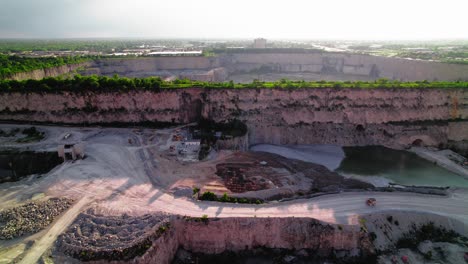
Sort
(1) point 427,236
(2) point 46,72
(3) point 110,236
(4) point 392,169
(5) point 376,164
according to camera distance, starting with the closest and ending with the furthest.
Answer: (3) point 110,236 → (1) point 427,236 → (4) point 392,169 → (5) point 376,164 → (2) point 46,72

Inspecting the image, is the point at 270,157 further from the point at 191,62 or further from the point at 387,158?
the point at 191,62

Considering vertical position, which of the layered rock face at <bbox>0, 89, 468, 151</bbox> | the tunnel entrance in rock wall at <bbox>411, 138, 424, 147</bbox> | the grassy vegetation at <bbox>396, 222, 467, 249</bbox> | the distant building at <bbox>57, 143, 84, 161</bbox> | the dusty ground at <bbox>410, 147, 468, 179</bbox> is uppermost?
the layered rock face at <bbox>0, 89, 468, 151</bbox>

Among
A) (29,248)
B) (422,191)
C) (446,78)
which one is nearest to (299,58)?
(446,78)

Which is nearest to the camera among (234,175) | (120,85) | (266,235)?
(266,235)

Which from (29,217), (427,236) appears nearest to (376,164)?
(427,236)

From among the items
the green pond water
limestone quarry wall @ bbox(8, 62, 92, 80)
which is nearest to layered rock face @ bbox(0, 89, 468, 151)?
the green pond water

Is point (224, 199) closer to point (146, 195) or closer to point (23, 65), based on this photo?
point (146, 195)

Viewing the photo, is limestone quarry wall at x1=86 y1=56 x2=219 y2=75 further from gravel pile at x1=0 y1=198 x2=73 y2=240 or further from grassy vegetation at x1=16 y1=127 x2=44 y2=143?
gravel pile at x1=0 y1=198 x2=73 y2=240

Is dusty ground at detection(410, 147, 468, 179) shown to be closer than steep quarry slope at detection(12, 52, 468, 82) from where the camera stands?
Yes
